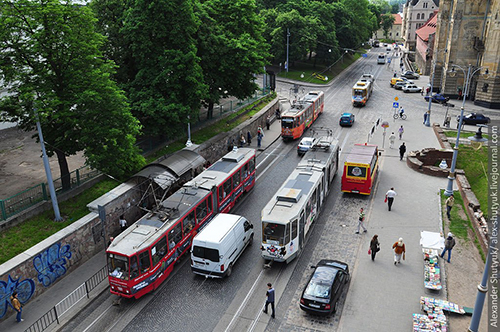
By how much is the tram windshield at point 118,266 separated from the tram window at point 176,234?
2743 mm

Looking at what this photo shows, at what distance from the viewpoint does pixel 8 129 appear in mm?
34875

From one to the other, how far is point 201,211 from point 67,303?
8114 millimetres

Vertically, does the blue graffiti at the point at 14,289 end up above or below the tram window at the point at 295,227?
below

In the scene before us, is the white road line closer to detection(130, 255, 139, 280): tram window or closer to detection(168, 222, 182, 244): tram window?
detection(168, 222, 182, 244): tram window

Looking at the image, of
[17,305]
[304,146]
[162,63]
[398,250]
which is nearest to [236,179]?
[162,63]

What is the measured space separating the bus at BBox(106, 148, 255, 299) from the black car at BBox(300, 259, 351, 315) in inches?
277

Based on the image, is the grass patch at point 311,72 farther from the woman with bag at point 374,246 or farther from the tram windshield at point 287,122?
the woman with bag at point 374,246

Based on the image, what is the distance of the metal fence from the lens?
21062 mm

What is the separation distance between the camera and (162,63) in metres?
31.2

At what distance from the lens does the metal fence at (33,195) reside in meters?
21.1

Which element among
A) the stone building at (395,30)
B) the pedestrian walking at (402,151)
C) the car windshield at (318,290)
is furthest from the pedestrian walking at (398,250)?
the stone building at (395,30)

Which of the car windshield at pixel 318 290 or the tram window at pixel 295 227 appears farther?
the tram window at pixel 295 227

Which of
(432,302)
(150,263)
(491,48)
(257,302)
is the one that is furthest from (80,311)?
(491,48)

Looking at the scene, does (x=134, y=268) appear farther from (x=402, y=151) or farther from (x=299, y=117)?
(x=299, y=117)
